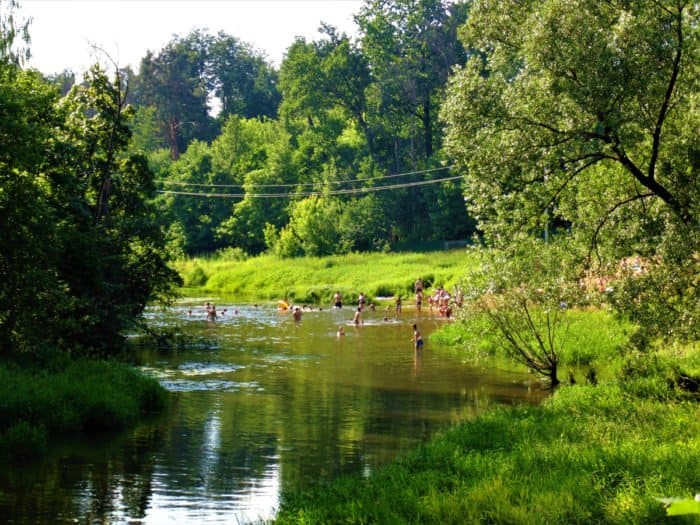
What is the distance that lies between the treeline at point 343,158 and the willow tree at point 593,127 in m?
51.6

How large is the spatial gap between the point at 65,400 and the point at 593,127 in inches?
505

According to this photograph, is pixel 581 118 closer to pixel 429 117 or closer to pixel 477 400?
pixel 477 400

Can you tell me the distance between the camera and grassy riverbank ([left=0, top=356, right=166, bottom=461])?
17547 mm

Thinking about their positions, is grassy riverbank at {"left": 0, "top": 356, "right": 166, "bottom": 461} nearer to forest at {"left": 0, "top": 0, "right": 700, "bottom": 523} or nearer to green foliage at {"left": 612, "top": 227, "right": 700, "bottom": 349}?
forest at {"left": 0, "top": 0, "right": 700, "bottom": 523}

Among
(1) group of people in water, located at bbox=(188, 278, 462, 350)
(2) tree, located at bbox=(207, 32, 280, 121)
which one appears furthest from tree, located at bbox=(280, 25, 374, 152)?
(2) tree, located at bbox=(207, 32, 280, 121)

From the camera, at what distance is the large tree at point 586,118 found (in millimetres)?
18109

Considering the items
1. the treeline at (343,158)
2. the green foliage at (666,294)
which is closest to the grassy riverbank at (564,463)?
the green foliage at (666,294)

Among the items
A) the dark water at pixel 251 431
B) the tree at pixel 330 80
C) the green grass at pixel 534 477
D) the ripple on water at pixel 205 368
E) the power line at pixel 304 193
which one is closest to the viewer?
the green grass at pixel 534 477

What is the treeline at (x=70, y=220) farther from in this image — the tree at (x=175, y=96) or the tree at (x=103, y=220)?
the tree at (x=175, y=96)

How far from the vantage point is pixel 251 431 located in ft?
66.3

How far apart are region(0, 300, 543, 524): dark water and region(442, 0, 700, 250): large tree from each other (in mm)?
5711

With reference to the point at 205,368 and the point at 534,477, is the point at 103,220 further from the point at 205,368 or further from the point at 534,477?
the point at 534,477

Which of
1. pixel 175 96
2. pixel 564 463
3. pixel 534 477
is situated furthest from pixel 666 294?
pixel 175 96

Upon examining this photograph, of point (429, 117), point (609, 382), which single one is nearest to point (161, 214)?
point (609, 382)
